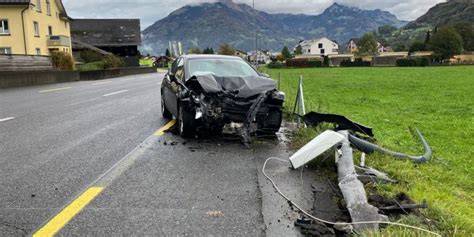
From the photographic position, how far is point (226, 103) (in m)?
7.82

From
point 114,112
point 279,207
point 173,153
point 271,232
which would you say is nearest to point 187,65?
point 173,153

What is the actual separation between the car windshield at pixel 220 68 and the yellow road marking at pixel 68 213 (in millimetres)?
4223

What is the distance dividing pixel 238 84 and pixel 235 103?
0.60 metres

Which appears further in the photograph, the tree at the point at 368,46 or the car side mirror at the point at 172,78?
the tree at the point at 368,46

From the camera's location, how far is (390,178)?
5512 mm

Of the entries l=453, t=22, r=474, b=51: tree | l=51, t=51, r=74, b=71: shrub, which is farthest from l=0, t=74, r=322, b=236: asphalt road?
l=453, t=22, r=474, b=51: tree

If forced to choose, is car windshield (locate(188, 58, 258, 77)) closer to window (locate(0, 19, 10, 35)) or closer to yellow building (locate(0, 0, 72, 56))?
yellow building (locate(0, 0, 72, 56))

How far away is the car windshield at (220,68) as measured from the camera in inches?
357

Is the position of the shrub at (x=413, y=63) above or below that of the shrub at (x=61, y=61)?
below

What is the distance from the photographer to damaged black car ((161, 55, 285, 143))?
7.83m

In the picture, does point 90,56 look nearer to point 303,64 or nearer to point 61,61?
point 61,61

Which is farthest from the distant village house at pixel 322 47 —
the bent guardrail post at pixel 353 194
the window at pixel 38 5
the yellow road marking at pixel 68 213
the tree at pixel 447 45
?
the yellow road marking at pixel 68 213

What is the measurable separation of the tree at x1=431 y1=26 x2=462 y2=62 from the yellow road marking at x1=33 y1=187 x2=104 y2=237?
10447 cm

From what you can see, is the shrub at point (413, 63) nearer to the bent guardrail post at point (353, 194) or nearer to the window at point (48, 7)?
the window at point (48, 7)
